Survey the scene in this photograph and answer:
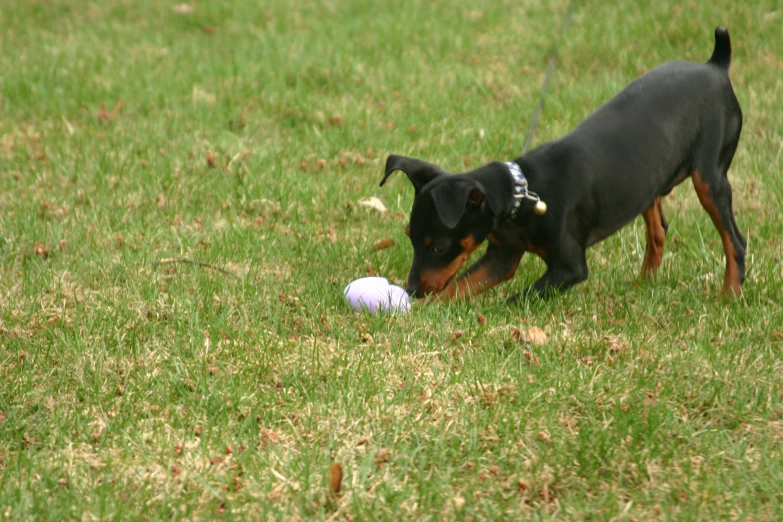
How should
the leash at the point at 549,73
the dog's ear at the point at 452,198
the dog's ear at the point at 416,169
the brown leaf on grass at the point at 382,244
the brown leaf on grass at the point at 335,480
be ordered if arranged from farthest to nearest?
the leash at the point at 549,73, the brown leaf on grass at the point at 382,244, the dog's ear at the point at 416,169, the dog's ear at the point at 452,198, the brown leaf on grass at the point at 335,480

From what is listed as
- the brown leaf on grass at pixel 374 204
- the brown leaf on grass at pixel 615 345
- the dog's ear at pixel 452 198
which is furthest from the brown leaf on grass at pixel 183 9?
the brown leaf on grass at pixel 615 345

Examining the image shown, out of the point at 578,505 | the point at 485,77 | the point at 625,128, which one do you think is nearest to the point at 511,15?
the point at 485,77

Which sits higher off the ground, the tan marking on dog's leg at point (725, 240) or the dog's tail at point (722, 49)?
the dog's tail at point (722, 49)

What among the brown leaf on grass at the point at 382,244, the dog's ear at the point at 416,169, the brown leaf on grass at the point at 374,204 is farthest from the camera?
the brown leaf on grass at the point at 374,204

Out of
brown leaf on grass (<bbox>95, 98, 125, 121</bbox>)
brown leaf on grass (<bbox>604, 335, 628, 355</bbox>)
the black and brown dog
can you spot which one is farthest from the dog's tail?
brown leaf on grass (<bbox>95, 98, 125, 121</bbox>)

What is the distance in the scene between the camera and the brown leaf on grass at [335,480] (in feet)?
9.91

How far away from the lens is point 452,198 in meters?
4.13

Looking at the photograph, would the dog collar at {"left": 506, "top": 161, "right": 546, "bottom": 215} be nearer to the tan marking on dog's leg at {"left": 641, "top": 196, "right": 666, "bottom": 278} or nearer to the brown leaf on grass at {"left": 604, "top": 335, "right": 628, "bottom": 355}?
the brown leaf on grass at {"left": 604, "top": 335, "right": 628, "bottom": 355}

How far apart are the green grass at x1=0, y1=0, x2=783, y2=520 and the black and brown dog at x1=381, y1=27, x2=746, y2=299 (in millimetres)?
205

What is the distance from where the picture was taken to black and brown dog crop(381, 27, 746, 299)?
4.35 meters

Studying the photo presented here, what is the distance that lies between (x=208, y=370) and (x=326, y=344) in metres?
0.52

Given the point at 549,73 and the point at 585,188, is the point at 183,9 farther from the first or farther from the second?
the point at 585,188

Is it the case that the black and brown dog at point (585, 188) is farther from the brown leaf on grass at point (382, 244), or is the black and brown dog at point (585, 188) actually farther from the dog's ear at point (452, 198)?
the brown leaf on grass at point (382, 244)

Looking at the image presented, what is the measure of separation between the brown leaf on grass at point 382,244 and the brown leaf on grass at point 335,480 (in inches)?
86.5
